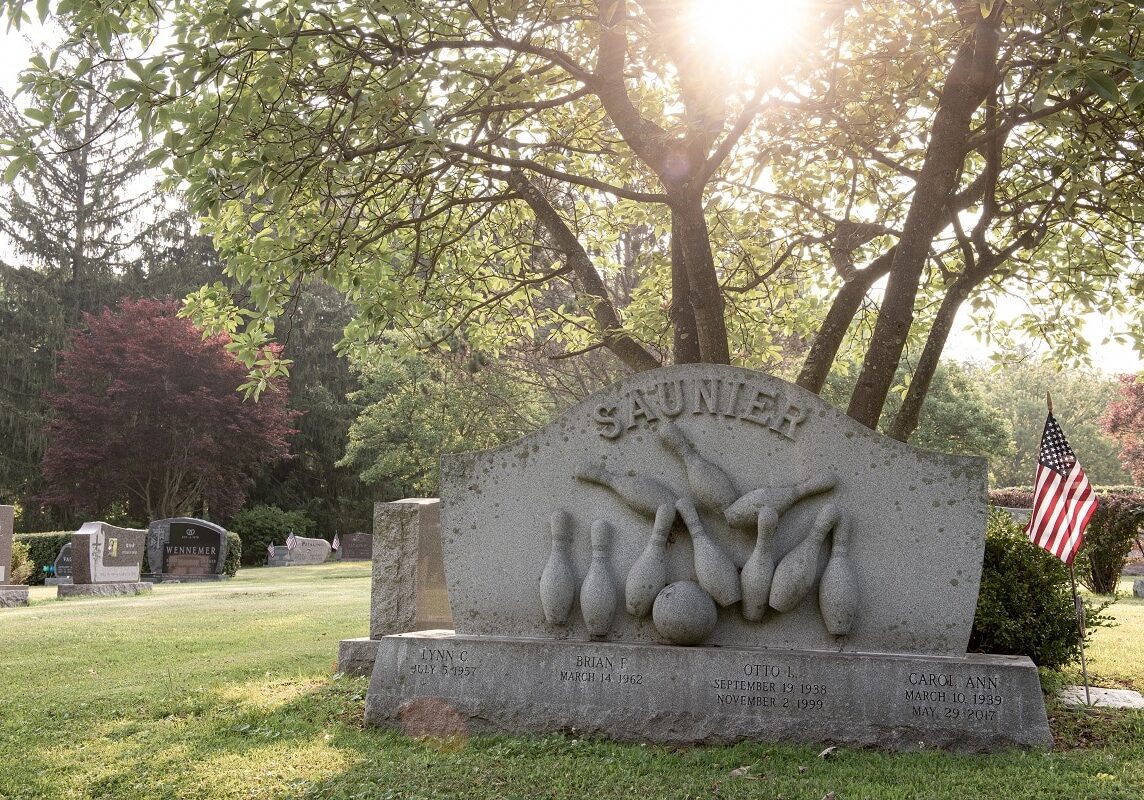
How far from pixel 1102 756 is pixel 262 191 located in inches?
234

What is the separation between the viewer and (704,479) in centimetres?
605

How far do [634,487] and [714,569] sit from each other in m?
0.73

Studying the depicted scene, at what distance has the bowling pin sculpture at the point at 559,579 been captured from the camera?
20.3ft

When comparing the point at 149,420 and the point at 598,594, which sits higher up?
the point at 149,420

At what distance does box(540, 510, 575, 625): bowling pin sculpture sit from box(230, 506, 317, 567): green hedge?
31548 mm

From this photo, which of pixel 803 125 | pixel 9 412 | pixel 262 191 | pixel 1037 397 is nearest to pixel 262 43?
pixel 262 191

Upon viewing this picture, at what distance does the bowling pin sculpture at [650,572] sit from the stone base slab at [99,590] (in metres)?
15.9

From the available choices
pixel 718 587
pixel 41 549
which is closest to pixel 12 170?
pixel 718 587

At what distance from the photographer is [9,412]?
36.8 m

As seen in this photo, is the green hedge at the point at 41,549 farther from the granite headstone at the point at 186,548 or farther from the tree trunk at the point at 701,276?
the tree trunk at the point at 701,276

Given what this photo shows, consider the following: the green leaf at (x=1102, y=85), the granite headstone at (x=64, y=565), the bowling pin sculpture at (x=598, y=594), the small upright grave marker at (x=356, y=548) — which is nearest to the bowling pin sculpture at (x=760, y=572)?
the bowling pin sculpture at (x=598, y=594)

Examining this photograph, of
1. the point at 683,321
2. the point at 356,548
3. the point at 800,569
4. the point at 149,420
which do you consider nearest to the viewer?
the point at 800,569

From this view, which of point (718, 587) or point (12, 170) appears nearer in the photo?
point (12, 170)

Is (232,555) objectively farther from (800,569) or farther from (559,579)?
(800,569)
